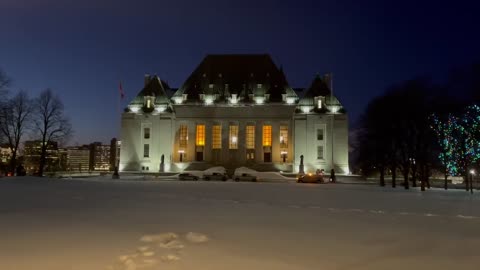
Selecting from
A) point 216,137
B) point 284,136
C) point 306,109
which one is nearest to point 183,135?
point 216,137

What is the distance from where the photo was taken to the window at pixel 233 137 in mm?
74875

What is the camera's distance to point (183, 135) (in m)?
75.6

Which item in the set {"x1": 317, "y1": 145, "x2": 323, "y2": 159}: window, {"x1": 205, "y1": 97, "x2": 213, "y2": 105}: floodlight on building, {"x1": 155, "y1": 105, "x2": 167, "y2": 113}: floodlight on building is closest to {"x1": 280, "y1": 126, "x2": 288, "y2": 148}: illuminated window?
{"x1": 317, "y1": 145, "x2": 323, "y2": 159}: window

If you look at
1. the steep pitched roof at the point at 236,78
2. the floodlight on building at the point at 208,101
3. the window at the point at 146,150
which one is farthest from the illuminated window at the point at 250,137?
the window at the point at 146,150

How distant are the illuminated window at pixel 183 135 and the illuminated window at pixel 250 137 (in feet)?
38.3

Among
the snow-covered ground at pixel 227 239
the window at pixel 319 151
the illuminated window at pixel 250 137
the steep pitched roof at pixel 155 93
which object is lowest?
the snow-covered ground at pixel 227 239

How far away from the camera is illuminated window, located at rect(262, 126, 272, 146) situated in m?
74.6

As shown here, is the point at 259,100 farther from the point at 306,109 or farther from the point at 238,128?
the point at 306,109

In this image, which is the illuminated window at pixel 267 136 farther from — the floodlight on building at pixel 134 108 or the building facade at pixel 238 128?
the floodlight on building at pixel 134 108

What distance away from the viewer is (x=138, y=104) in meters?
78.4

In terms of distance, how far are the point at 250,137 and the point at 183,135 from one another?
12.9m

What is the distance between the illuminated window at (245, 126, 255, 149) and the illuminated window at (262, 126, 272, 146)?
2.10 meters

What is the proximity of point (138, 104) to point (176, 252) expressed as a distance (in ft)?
240

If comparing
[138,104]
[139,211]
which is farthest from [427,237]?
[138,104]
